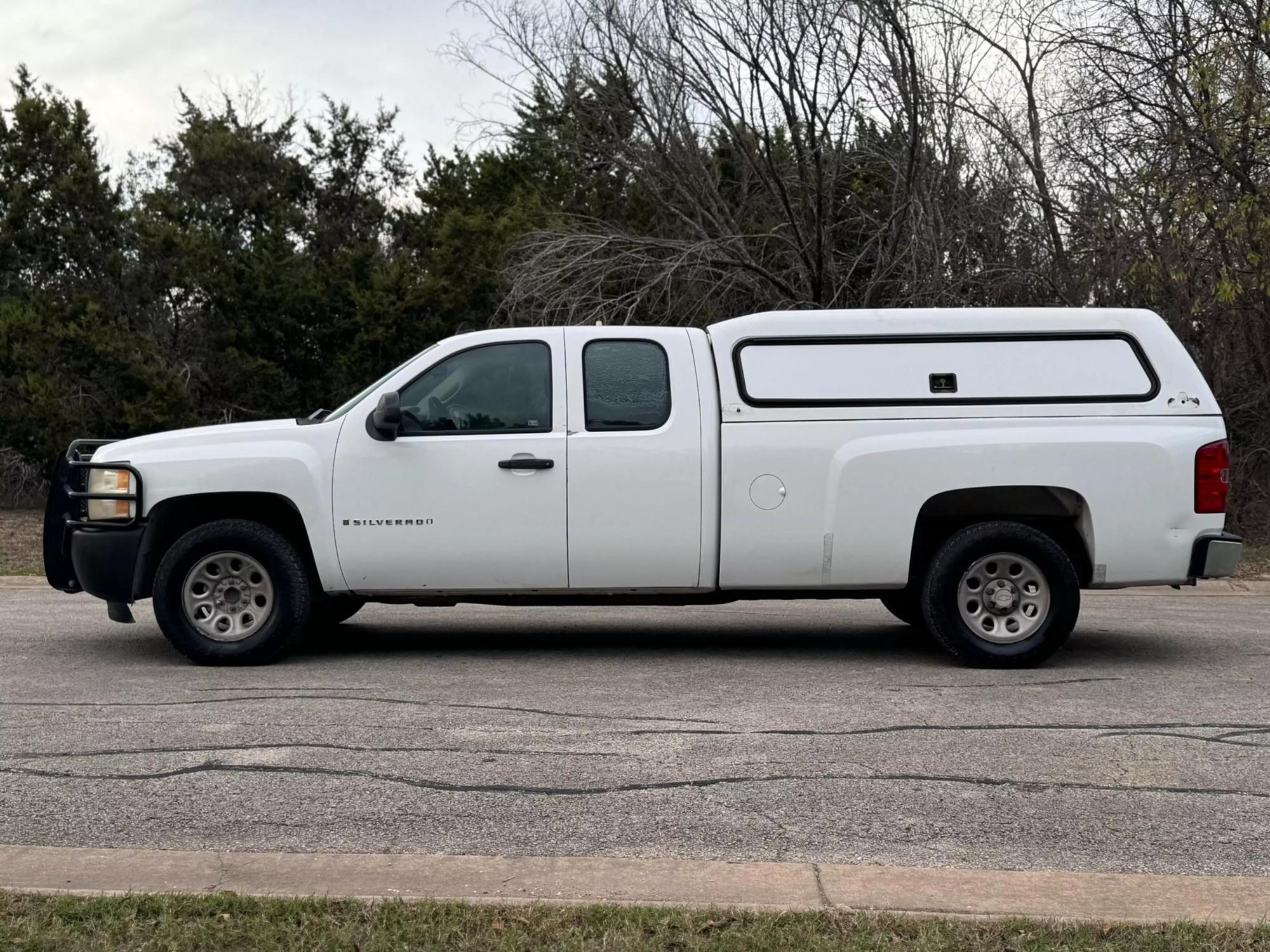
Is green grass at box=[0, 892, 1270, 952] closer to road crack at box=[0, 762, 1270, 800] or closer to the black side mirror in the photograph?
road crack at box=[0, 762, 1270, 800]

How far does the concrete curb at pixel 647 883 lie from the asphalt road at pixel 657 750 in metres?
0.19

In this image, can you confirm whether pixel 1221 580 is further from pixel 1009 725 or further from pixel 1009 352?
pixel 1009 725

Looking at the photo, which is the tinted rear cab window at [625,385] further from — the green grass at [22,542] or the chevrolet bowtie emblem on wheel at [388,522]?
the green grass at [22,542]

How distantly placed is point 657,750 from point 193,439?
3.93 metres

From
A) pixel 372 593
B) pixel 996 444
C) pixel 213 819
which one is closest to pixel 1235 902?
pixel 213 819

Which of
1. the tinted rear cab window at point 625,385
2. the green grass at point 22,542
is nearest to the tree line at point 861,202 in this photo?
the green grass at point 22,542

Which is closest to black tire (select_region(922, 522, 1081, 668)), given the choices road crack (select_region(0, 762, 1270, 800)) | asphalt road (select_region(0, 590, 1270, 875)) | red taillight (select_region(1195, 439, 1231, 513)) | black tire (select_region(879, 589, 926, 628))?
asphalt road (select_region(0, 590, 1270, 875))

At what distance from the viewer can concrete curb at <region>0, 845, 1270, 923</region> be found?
160 inches

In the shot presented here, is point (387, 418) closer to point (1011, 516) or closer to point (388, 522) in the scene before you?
point (388, 522)

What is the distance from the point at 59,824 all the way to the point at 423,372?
13.3ft

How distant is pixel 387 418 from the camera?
8.27 metres

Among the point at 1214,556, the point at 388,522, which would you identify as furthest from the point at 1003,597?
the point at 388,522

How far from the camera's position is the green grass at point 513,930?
3.73 metres

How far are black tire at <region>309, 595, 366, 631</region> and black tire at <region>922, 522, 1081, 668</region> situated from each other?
11.9 feet
